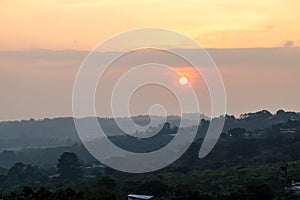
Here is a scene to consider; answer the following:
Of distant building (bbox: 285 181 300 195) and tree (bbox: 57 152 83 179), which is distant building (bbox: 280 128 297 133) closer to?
tree (bbox: 57 152 83 179)

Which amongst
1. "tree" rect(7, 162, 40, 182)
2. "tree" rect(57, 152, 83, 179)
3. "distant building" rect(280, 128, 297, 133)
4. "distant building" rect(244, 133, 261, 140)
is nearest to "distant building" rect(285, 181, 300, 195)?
"tree" rect(57, 152, 83, 179)

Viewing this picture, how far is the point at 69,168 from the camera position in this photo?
57.4m

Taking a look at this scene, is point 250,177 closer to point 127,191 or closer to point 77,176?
point 127,191

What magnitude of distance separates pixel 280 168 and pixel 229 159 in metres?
14.9

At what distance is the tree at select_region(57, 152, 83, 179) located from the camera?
56562 mm

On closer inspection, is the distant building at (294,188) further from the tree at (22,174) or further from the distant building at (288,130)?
the distant building at (288,130)

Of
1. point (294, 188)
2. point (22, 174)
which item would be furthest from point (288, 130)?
point (294, 188)

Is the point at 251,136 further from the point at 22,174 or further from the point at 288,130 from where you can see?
the point at 22,174

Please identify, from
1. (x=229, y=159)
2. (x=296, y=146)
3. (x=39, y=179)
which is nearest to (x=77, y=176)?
(x=39, y=179)

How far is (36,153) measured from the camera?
10144cm

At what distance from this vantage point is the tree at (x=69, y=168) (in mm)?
56562

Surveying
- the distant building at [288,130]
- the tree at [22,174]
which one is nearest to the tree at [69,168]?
the tree at [22,174]

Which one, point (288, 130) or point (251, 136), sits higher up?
point (288, 130)

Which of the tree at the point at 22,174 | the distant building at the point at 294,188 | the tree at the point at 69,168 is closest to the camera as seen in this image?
the distant building at the point at 294,188
